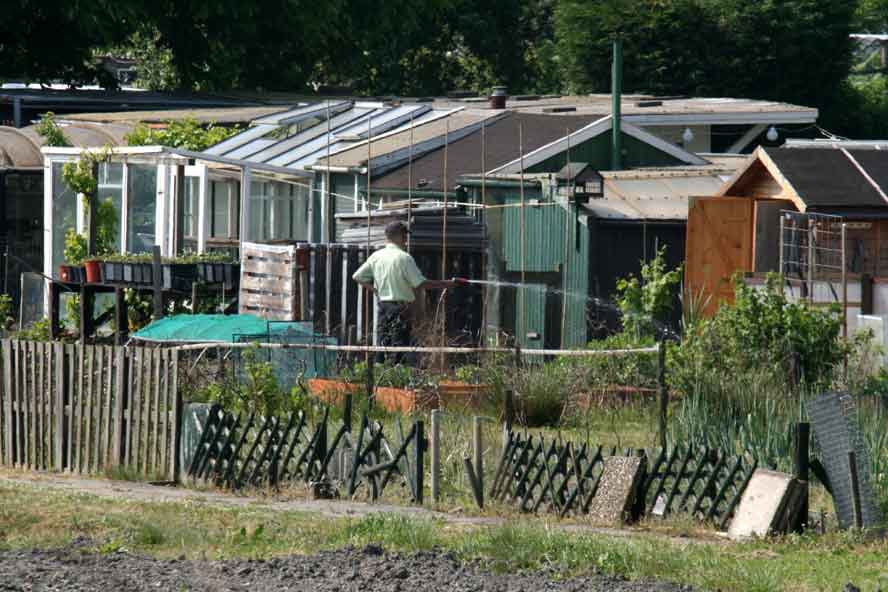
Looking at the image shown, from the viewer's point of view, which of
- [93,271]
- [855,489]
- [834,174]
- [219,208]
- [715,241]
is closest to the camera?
[855,489]

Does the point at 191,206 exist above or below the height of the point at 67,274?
above

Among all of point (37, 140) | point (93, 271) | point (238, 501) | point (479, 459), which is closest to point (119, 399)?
point (238, 501)

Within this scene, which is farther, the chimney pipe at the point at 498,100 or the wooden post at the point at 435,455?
the chimney pipe at the point at 498,100

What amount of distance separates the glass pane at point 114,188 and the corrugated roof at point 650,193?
6.58 m

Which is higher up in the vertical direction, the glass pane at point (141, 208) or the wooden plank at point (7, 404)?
→ the glass pane at point (141, 208)

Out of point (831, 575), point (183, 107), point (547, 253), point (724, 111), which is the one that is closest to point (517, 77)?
point (183, 107)

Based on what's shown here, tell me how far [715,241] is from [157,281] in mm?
6319

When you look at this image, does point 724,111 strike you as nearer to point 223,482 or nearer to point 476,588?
point 223,482

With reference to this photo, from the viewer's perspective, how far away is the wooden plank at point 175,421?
12.4 metres

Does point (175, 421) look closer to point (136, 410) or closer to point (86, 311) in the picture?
point (136, 410)

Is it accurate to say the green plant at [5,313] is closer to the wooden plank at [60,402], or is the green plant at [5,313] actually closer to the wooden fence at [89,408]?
the wooden fence at [89,408]

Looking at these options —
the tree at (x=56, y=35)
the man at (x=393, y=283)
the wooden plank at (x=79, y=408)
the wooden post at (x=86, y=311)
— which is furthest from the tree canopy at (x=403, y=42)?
the wooden plank at (x=79, y=408)

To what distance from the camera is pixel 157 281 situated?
61.3 ft

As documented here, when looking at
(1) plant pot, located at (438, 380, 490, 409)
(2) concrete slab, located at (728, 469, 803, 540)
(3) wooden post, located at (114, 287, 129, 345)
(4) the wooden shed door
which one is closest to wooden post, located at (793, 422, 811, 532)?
(2) concrete slab, located at (728, 469, 803, 540)
